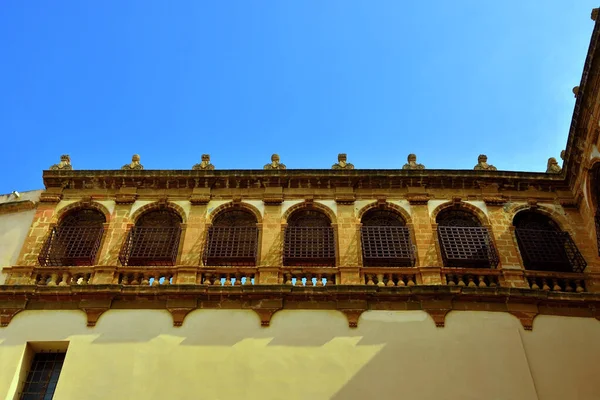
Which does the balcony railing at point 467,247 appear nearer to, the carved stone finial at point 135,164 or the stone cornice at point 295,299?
the stone cornice at point 295,299

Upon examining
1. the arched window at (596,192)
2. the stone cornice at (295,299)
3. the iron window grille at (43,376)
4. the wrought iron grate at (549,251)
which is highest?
the arched window at (596,192)

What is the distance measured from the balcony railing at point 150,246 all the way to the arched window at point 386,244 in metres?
4.52

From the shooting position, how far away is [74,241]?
14.7m

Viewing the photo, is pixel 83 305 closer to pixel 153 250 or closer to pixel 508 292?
pixel 153 250

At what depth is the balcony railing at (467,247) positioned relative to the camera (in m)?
14.1

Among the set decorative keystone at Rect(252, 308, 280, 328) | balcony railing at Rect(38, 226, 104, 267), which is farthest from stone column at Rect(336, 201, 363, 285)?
balcony railing at Rect(38, 226, 104, 267)

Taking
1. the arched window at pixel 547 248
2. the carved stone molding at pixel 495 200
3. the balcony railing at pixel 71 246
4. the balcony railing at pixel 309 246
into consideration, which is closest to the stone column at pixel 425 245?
the carved stone molding at pixel 495 200

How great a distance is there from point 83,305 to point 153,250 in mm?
2151

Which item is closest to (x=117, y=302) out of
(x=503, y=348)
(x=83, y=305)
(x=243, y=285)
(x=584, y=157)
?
(x=83, y=305)

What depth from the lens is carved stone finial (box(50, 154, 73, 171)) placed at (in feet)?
51.9

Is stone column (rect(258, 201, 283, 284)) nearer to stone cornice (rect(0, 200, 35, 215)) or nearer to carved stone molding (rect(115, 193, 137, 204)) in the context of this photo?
carved stone molding (rect(115, 193, 137, 204))

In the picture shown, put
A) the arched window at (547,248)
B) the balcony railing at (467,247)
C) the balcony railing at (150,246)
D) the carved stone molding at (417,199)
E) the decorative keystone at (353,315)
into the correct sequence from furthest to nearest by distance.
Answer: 1. the carved stone molding at (417,199)
2. the balcony railing at (150,246)
3. the arched window at (547,248)
4. the balcony railing at (467,247)
5. the decorative keystone at (353,315)

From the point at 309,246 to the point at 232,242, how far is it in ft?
6.07

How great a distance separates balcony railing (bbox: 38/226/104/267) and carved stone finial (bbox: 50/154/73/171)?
176 cm
